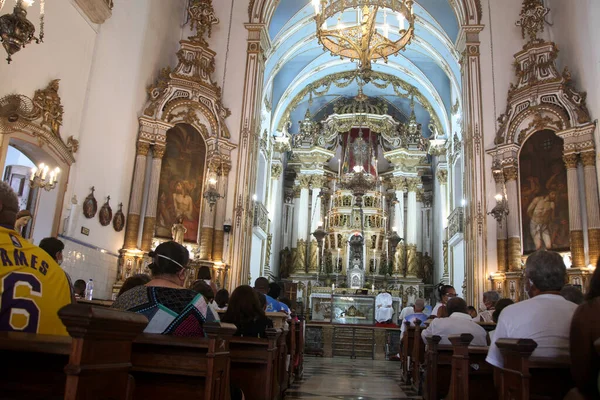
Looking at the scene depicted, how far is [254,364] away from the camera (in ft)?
15.9

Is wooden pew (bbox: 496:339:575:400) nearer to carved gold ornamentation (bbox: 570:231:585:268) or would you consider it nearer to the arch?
carved gold ornamentation (bbox: 570:231:585:268)

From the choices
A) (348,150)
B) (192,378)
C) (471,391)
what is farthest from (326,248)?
(192,378)

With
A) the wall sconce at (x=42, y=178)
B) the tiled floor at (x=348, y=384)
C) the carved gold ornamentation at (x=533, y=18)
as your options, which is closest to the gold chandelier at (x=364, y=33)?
the carved gold ornamentation at (x=533, y=18)

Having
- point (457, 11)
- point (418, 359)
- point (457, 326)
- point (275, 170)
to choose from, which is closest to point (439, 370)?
point (457, 326)

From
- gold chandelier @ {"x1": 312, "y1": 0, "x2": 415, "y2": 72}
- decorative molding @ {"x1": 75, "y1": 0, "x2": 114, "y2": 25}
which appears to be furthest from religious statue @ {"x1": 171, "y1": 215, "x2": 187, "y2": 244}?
gold chandelier @ {"x1": 312, "y1": 0, "x2": 415, "y2": 72}

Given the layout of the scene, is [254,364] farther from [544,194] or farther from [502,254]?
[544,194]

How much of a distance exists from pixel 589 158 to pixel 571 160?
349mm

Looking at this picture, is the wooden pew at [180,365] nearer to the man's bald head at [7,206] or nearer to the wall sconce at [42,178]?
the man's bald head at [7,206]

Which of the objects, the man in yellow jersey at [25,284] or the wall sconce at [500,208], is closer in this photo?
the man in yellow jersey at [25,284]

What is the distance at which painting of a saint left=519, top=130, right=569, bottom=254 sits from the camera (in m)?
11.2

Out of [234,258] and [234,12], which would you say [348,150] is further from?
[234,258]

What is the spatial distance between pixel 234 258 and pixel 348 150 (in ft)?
38.6

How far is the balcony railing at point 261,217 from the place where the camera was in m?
17.2

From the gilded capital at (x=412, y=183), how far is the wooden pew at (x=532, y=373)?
1998 centimetres
